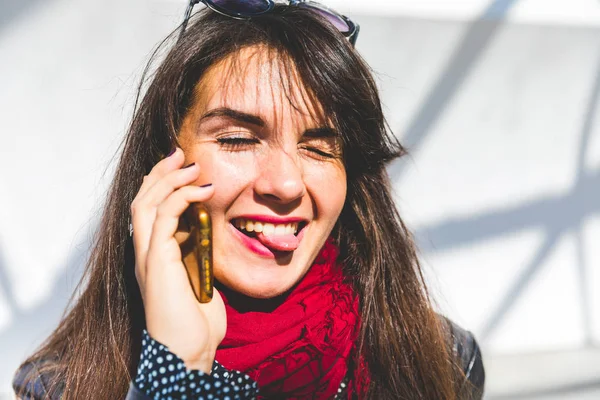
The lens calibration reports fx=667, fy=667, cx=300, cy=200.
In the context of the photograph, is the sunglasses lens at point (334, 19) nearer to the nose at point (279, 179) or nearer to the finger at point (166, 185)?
the nose at point (279, 179)

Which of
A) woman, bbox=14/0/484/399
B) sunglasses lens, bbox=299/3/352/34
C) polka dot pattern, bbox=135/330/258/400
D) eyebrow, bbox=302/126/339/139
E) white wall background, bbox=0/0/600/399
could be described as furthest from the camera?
white wall background, bbox=0/0/600/399

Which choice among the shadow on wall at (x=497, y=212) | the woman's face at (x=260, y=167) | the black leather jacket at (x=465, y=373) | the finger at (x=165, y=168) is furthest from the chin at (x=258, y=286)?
the shadow on wall at (x=497, y=212)

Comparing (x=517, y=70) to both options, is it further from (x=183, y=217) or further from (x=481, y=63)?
(x=183, y=217)

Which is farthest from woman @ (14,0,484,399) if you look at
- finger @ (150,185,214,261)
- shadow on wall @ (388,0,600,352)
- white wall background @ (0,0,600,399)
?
shadow on wall @ (388,0,600,352)

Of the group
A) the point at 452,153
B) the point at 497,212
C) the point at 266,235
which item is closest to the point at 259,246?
the point at 266,235

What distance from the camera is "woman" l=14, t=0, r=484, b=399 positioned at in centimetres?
125

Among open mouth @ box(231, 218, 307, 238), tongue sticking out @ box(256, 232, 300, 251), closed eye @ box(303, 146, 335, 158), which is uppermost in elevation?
closed eye @ box(303, 146, 335, 158)

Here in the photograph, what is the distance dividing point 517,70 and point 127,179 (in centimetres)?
201

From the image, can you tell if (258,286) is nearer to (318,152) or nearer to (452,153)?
(318,152)

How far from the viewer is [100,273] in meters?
1.59

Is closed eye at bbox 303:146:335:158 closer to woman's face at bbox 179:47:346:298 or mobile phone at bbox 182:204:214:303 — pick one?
woman's face at bbox 179:47:346:298

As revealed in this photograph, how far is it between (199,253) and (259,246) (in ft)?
0.56

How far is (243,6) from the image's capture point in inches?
57.1

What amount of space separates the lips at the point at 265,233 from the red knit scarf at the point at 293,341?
0.48 feet
